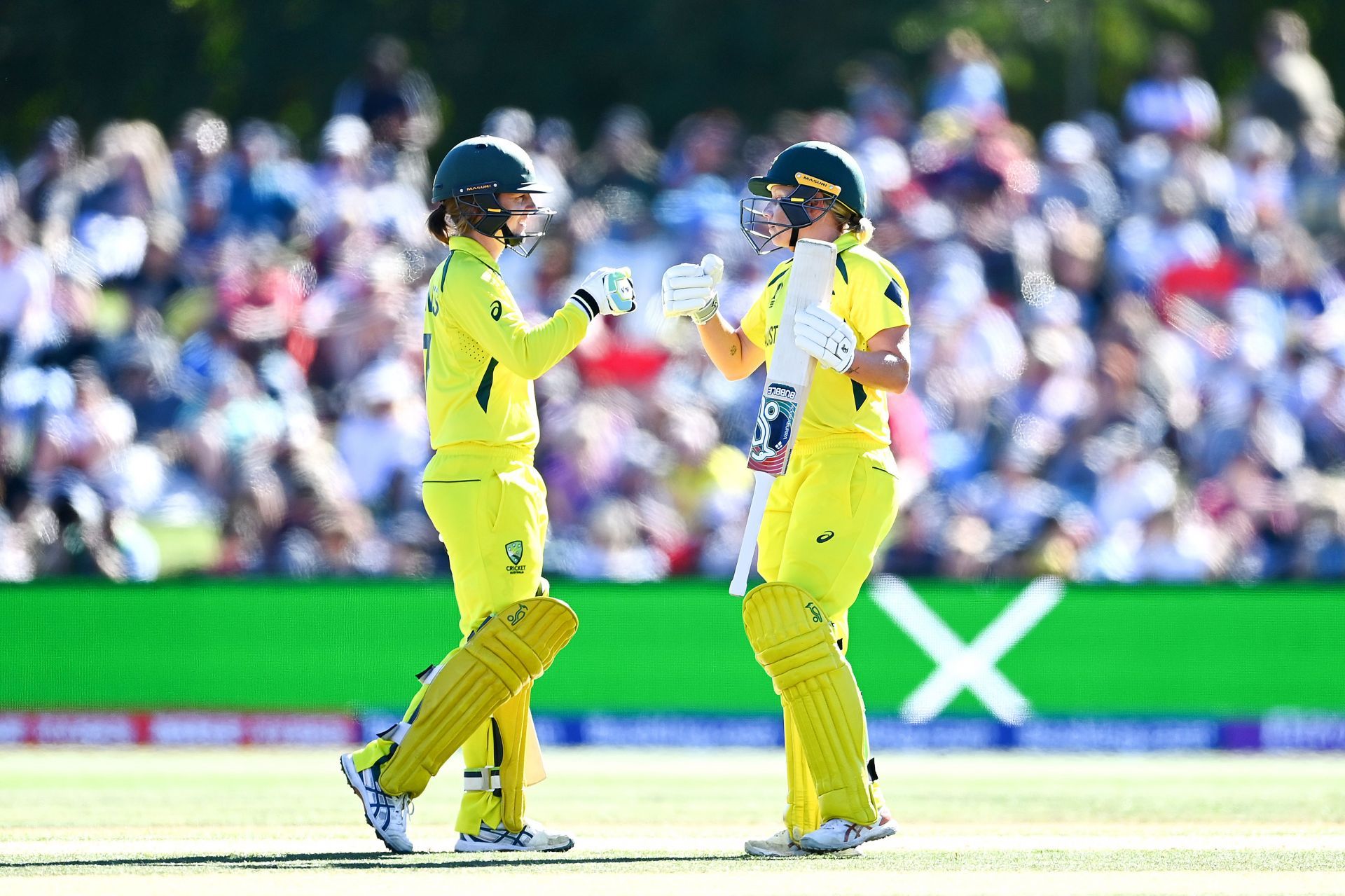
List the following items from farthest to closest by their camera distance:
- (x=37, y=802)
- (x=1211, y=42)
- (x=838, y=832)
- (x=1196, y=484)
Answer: (x=1211, y=42)
(x=1196, y=484)
(x=37, y=802)
(x=838, y=832)

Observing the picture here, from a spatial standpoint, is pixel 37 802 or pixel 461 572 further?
pixel 37 802

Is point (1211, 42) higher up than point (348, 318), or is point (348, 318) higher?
point (1211, 42)

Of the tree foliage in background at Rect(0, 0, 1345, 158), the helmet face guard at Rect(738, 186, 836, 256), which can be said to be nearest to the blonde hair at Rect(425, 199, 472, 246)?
the helmet face guard at Rect(738, 186, 836, 256)

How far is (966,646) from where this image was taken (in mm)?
10883

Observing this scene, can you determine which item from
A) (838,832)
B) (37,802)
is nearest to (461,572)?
(838,832)

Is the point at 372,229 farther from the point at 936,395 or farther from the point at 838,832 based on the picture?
the point at 838,832

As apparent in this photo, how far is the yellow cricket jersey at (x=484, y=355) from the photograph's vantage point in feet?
20.6

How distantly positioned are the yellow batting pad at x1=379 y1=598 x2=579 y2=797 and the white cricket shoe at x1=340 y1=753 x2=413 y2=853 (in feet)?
0.12

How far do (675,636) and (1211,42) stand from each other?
12.9m

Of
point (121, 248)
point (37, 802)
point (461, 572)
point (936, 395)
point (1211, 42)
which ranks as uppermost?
point (1211, 42)

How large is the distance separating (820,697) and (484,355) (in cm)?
162

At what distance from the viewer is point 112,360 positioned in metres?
13.3

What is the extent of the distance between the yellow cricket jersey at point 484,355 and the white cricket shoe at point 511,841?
1318 mm

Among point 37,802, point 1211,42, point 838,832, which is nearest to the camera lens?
point 838,832
